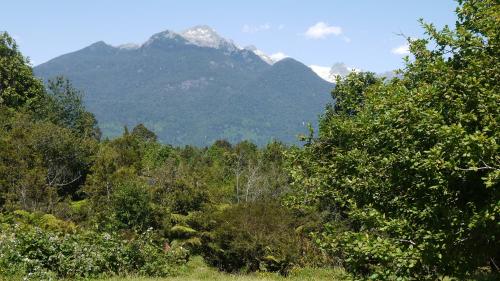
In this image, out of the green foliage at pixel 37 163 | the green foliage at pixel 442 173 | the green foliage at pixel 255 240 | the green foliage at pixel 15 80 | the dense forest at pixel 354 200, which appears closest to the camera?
the green foliage at pixel 442 173

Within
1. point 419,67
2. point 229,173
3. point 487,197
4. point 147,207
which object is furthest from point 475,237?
point 229,173

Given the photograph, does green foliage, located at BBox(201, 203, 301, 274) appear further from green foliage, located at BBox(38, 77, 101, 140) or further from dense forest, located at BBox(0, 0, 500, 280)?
green foliage, located at BBox(38, 77, 101, 140)

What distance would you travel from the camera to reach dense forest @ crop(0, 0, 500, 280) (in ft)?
21.5

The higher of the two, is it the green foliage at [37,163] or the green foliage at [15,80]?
the green foliage at [15,80]

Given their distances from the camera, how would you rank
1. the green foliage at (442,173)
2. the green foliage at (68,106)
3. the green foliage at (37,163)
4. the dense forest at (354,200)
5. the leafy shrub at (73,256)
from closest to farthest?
1. the green foliage at (442,173)
2. the dense forest at (354,200)
3. the leafy shrub at (73,256)
4. the green foliage at (37,163)
5. the green foliage at (68,106)

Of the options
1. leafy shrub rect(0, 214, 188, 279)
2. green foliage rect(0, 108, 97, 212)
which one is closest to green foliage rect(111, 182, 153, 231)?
green foliage rect(0, 108, 97, 212)

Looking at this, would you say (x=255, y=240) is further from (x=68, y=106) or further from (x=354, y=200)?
(x=68, y=106)

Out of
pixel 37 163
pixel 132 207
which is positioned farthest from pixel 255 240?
pixel 37 163

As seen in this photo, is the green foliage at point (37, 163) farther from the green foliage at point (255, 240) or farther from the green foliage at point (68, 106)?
the green foliage at point (255, 240)

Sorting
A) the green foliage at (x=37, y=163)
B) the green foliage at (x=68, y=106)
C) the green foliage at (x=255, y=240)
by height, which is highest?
the green foliage at (x=68, y=106)

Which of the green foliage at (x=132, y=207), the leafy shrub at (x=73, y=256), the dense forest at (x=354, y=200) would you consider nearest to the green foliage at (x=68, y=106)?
the dense forest at (x=354, y=200)

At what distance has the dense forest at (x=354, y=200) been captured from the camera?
6.54 m

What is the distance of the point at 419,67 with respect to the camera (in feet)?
32.7

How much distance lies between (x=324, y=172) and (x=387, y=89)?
3.83 meters
